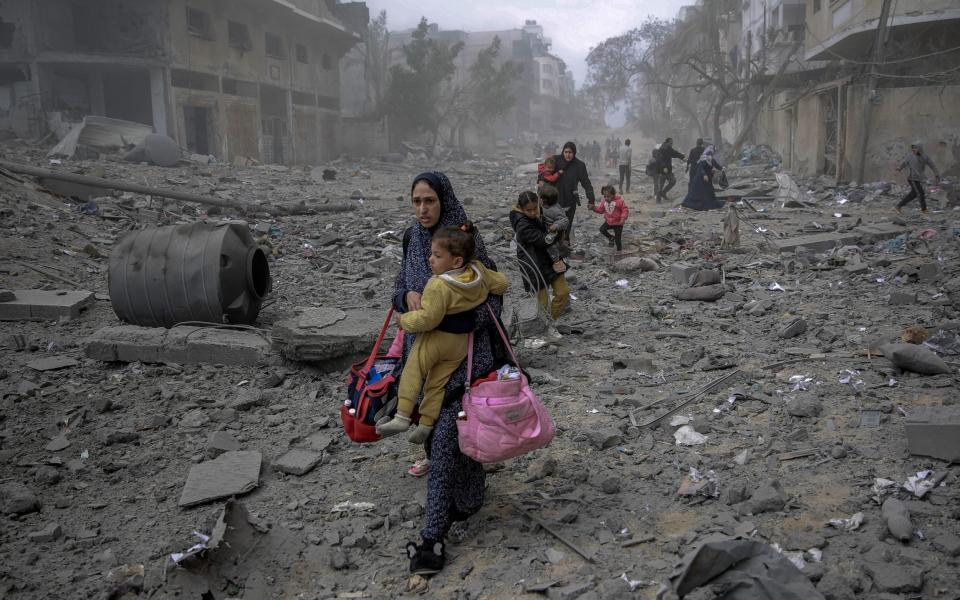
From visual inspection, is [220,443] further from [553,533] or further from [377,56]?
[377,56]

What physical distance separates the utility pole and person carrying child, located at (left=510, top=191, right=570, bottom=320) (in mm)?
13363

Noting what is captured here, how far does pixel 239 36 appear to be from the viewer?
80.9ft

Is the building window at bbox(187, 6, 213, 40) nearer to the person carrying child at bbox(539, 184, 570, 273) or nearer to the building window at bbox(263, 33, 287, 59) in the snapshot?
the building window at bbox(263, 33, 287, 59)

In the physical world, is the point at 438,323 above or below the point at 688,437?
above

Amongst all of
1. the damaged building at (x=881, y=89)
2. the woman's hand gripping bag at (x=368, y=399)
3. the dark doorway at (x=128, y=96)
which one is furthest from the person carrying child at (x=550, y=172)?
the dark doorway at (x=128, y=96)

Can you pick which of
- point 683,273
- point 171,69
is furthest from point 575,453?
point 171,69

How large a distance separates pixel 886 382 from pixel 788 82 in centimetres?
2216

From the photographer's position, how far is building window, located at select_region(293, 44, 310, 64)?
28.6 meters

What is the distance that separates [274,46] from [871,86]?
20.1 meters

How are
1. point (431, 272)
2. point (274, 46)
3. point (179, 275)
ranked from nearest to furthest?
point (431, 272), point (179, 275), point (274, 46)

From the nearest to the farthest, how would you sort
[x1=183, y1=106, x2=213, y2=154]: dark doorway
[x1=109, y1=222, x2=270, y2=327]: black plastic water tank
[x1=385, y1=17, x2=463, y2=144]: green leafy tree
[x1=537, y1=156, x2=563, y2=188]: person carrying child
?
[x1=109, y1=222, x2=270, y2=327]: black plastic water tank < [x1=537, y1=156, x2=563, y2=188]: person carrying child < [x1=183, y1=106, x2=213, y2=154]: dark doorway < [x1=385, y1=17, x2=463, y2=144]: green leafy tree

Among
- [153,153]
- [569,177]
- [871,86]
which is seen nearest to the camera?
[569,177]

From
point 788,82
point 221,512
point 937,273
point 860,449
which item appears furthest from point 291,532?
point 788,82

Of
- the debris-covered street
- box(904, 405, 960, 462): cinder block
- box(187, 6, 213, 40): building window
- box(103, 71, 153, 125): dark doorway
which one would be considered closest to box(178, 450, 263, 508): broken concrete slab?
the debris-covered street
